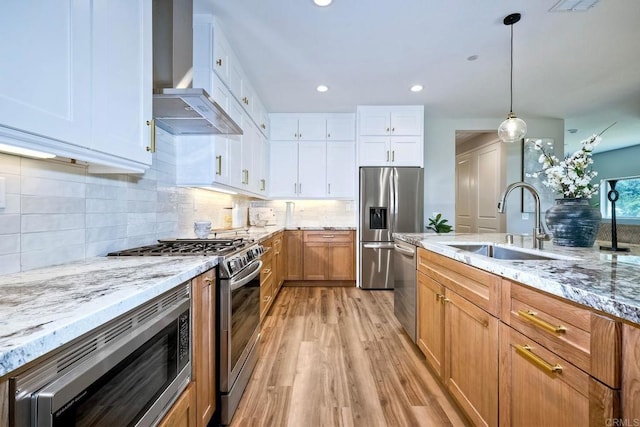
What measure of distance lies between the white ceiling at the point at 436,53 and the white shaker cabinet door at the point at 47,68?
4.89ft

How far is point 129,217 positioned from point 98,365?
129cm

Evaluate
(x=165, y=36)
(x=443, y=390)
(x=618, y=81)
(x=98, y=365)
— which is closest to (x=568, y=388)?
(x=443, y=390)

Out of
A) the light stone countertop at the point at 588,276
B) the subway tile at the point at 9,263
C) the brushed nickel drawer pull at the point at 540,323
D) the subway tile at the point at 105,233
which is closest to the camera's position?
the light stone countertop at the point at 588,276

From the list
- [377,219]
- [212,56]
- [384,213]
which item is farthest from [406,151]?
[212,56]

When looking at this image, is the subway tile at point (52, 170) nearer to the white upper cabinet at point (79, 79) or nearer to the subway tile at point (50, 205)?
the subway tile at point (50, 205)

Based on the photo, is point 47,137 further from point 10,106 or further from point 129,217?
point 129,217

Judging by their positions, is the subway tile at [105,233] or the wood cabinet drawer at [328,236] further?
the wood cabinet drawer at [328,236]

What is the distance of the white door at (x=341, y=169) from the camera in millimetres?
4500

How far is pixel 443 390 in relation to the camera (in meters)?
1.82

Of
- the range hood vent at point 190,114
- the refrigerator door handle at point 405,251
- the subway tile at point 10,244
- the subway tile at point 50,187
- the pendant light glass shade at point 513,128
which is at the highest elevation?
the pendant light glass shade at point 513,128

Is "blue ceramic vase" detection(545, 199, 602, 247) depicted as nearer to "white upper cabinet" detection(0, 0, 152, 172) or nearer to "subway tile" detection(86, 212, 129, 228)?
"white upper cabinet" detection(0, 0, 152, 172)

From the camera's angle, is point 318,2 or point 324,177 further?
point 324,177

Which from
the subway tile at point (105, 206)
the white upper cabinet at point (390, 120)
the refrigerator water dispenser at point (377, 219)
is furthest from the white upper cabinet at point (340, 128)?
the subway tile at point (105, 206)

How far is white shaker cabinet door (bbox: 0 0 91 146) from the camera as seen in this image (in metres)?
0.77
